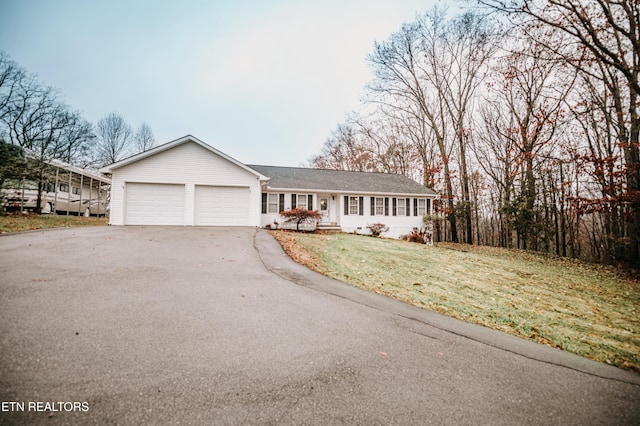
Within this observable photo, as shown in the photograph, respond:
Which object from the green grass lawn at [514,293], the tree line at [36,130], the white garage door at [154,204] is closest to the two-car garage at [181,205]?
the white garage door at [154,204]

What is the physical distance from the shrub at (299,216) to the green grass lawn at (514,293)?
641 centimetres

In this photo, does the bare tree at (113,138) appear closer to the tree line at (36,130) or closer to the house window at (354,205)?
the tree line at (36,130)

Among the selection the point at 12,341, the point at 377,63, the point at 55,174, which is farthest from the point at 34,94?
the point at 12,341

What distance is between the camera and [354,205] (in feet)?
67.2

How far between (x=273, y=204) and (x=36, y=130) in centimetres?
2262

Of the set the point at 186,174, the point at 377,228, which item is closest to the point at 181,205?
→ the point at 186,174

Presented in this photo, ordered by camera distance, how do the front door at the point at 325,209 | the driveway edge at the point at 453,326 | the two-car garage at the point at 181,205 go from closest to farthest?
the driveway edge at the point at 453,326 → the two-car garage at the point at 181,205 → the front door at the point at 325,209

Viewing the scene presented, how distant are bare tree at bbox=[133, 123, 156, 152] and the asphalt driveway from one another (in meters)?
40.4

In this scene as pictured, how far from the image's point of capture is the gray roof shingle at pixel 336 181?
64.4 feet

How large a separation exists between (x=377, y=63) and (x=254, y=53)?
12551mm

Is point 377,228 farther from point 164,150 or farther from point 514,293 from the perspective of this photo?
point 164,150

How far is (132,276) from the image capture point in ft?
17.1

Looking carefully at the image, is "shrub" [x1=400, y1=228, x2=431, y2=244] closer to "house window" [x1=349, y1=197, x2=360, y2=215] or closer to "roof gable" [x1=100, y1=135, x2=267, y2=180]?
"house window" [x1=349, y1=197, x2=360, y2=215]

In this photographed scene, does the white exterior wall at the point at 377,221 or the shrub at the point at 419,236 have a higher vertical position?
the white exterior wall at the point at 377,221
